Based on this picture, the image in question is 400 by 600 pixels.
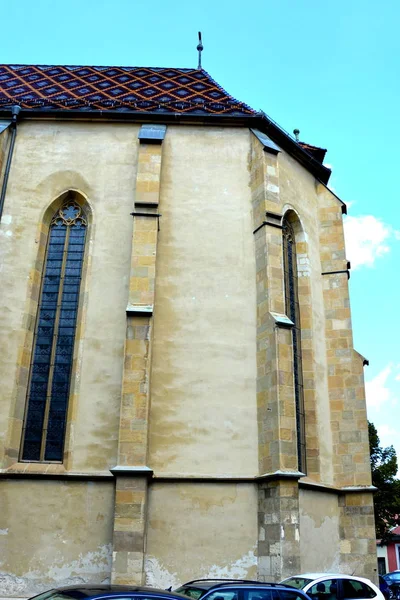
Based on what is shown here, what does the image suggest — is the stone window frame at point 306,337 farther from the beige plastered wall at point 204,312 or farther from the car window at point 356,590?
the car window at point 356,590

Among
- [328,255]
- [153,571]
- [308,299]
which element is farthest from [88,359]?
[328,255]

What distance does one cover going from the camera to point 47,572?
10.8 m

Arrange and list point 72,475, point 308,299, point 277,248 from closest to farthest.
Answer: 1. point 72,475
2. point 277,248
3. point 308,299

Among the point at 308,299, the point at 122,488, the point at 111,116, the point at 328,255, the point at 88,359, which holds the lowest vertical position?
the point at 122,488

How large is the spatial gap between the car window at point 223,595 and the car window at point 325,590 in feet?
7.68

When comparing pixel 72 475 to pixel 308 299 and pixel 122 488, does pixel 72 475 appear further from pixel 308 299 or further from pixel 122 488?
pixel 308 299

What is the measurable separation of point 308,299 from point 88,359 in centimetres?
550

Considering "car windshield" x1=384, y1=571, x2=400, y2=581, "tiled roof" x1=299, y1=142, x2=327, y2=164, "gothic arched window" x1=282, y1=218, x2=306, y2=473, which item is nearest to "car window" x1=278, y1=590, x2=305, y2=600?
"gothic arched window" x1=282, y1=218, x2=306, y2=473

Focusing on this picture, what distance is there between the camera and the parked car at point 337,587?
871 cm

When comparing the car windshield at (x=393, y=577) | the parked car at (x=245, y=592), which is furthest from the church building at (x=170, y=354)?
the car windshield at (x=393, y=577)

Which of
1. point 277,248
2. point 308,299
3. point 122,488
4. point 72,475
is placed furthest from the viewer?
point 308,299

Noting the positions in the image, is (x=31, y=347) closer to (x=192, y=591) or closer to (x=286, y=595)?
(x=192, y=591)

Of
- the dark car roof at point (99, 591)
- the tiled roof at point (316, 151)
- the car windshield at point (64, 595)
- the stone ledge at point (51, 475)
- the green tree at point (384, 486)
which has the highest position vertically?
the tiled roof at point (316, 151)

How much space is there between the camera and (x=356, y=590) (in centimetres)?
886
